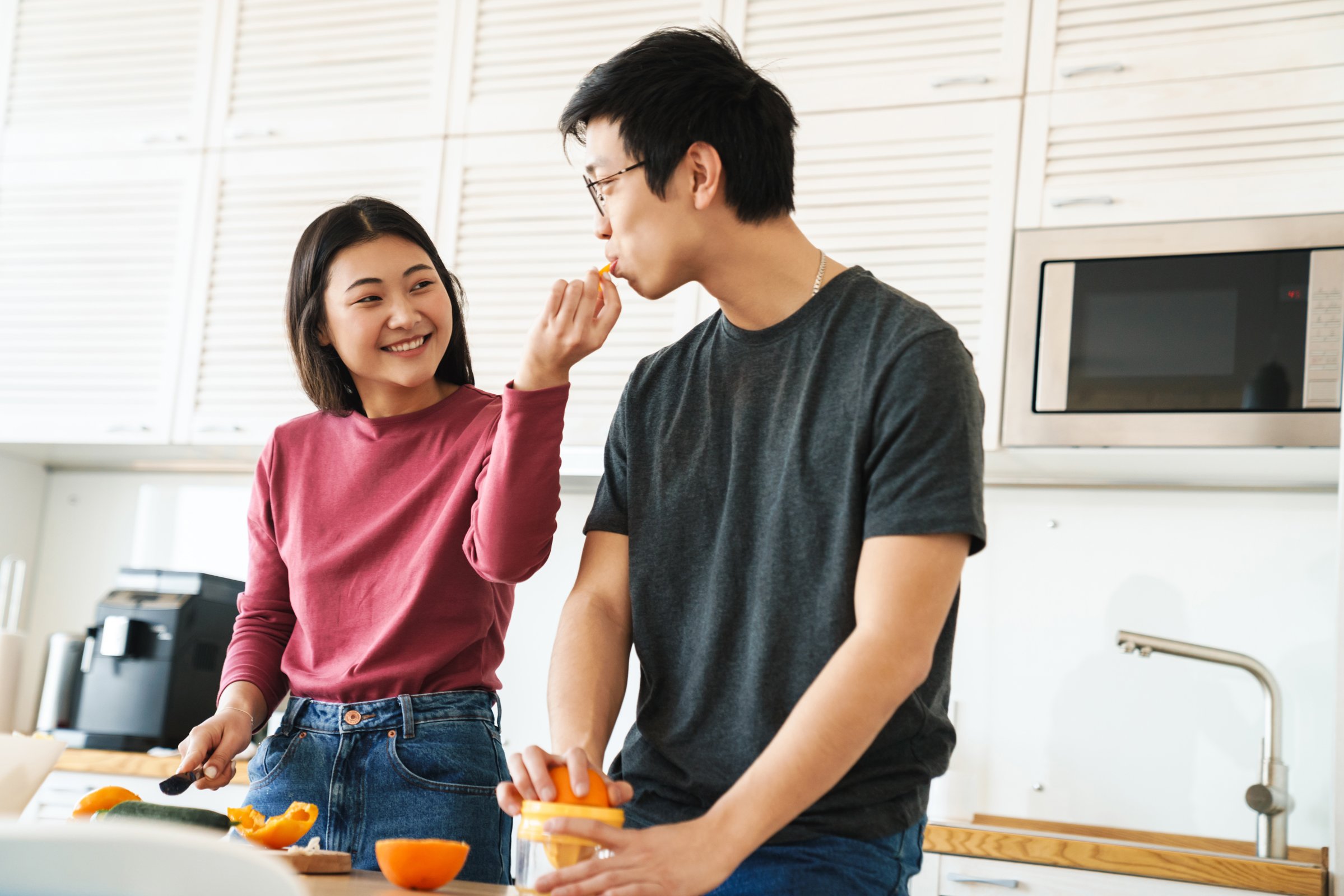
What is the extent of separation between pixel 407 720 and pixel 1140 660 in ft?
5.65

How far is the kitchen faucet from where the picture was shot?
223 centimetres

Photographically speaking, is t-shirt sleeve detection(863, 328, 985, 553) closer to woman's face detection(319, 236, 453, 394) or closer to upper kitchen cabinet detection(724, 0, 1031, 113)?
woman's face detection(319, 236, 453, 394)

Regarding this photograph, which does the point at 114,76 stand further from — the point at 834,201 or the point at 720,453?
the point at 720,453

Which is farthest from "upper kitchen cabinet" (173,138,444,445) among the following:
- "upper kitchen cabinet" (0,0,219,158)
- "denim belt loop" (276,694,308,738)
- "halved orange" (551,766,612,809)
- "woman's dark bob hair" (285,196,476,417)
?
"halved orange" (551,766,612,809)

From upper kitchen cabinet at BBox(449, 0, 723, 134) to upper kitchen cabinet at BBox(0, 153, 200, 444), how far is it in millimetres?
719

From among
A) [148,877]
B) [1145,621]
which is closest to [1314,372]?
[1145,621]

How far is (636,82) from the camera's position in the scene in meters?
1.23

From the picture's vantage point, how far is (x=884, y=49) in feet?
8.34

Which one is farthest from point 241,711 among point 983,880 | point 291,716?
point 983,880

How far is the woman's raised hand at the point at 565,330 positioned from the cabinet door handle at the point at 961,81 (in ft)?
4.80

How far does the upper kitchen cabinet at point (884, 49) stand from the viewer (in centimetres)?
246

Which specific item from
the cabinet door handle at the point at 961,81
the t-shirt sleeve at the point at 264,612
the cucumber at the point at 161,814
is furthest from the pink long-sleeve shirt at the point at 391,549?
the cabinet door handle at the point at 961,81

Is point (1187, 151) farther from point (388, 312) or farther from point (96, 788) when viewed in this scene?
point (96, 788)

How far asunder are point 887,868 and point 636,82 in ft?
2.49
